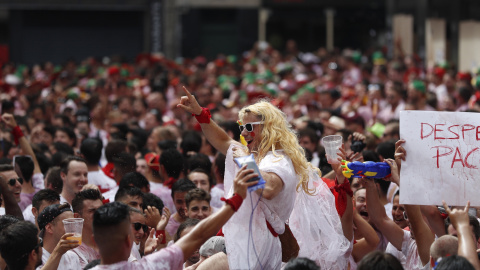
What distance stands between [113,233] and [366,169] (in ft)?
6.27

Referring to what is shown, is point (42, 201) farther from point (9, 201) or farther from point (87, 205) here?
point (87, 205)

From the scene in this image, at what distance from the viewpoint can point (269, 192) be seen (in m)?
5.46

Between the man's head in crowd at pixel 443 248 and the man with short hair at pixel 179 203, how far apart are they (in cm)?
301

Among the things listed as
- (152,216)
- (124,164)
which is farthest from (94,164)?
(152,216)

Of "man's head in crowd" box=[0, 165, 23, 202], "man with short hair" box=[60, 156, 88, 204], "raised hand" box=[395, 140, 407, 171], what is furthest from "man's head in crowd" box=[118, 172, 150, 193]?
"raised hand" box=[395, 140, 407, 171]

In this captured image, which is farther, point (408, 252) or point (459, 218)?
point (408, 252)

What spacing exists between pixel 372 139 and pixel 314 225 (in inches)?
148

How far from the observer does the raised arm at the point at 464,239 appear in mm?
4797

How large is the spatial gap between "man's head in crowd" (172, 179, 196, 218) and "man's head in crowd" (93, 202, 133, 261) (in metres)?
2.80

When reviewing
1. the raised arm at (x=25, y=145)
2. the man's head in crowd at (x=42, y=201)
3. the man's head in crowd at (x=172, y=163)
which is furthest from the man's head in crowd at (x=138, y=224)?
the raised arm at (x=25, y=145)

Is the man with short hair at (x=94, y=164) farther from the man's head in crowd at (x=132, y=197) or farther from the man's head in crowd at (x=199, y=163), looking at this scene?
the man's head in crowd at (x=132, y=197)

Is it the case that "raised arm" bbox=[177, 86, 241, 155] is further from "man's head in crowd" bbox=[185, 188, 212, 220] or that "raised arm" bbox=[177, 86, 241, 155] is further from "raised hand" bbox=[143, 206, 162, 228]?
"man's head in crowd" bbox=[185, 188, 212, 220]

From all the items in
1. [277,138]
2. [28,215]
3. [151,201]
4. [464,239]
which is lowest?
[28,215]

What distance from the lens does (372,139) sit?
9.64 metres
